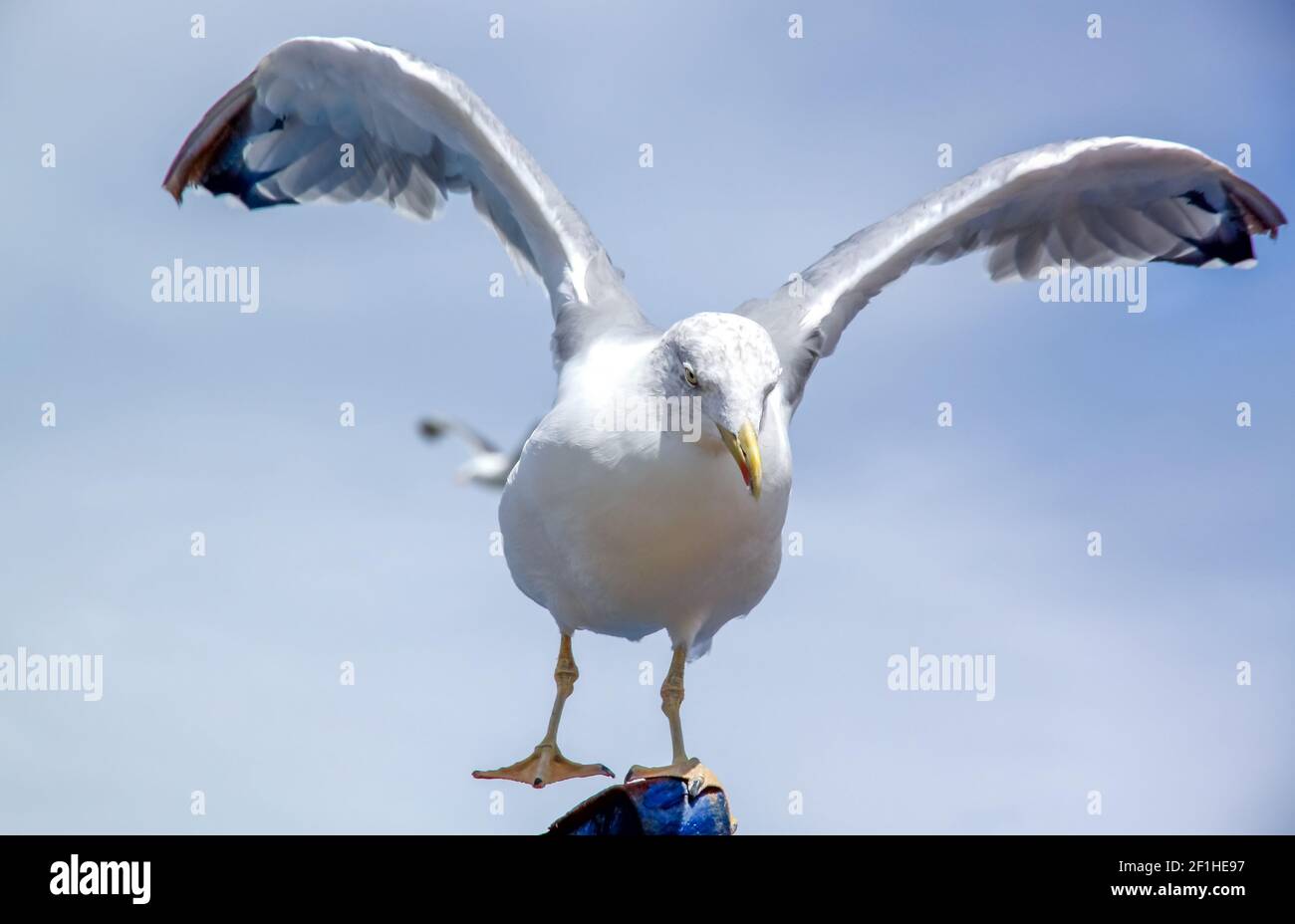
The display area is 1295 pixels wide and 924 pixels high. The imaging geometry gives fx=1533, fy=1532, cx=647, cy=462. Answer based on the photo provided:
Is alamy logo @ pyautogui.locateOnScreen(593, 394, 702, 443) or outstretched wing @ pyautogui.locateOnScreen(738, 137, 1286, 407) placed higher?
outstretched wing @ pyautogui.locateOnScreen(738, 137, 1286, 407)

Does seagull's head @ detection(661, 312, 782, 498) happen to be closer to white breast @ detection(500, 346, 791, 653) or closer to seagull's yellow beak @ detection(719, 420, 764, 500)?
seagull's yellow beak @ detection(719, 420, 764, 500)

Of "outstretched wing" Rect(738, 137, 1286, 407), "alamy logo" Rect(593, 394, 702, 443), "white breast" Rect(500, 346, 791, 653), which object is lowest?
"white breast" Rect(500, 346, 791, 653)

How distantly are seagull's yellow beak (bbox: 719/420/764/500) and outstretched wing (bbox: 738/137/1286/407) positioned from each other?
132 cm

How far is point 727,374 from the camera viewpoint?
4.59m

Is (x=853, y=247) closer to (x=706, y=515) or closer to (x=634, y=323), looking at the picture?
(x=634, y=323)

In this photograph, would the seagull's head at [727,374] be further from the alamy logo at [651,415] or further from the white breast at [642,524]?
the white breast at [642,524]

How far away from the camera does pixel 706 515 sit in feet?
15.9

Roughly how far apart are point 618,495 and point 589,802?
96cm

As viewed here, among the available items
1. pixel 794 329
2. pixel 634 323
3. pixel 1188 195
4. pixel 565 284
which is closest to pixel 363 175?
pixel 565 284

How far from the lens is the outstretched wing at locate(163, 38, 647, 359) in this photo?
20.2ft

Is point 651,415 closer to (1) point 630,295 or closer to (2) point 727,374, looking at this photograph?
(2) point 727,374

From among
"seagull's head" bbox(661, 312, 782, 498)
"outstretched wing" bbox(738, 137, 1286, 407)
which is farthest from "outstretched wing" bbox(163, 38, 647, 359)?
"seagull's head" bbox(661, 312, 782, 498)

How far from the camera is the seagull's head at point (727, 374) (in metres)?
4.55

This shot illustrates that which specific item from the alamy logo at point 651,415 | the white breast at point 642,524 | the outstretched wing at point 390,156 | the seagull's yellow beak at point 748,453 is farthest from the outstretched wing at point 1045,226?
the seagull's yellow beak at point 748,453
